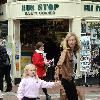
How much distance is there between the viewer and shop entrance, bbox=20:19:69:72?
19.3 metres

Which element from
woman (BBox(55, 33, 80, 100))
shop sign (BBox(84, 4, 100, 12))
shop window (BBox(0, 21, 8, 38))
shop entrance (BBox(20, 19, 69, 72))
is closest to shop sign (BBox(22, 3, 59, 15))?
shop entrance (BBox(20, 19, 69, 72))

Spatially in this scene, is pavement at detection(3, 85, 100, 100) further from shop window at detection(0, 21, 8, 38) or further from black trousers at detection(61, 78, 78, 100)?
black trousers at detection(61, 78, 78, 100)

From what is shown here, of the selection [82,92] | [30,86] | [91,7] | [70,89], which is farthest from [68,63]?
[91,7]

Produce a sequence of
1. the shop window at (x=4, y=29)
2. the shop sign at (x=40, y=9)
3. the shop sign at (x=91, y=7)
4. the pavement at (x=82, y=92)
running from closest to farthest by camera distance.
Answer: the pavement at (x=82, y=92)
the shop sign at (x=40, y=9)
the shop sign at (x=91, y=7)
the shop window at (x=4, y=29)

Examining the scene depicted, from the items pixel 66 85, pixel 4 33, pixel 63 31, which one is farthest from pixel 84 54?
pixel 66 85

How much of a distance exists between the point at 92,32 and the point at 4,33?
3433 mm

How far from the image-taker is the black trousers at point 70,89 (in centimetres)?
946

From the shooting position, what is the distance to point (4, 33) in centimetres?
1927

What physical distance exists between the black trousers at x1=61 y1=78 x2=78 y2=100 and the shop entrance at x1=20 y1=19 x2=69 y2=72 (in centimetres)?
977

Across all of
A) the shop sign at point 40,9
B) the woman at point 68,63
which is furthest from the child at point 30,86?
the shop sign at point 40,9

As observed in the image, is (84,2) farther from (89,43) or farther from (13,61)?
(13,61)

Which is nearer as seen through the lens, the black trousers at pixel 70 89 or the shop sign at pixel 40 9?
the black trousers at pixel 70 89

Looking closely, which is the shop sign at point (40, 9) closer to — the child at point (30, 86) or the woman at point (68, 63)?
the woman at point (68, 63)

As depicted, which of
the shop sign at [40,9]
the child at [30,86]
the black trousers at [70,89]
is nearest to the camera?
the child at [30,86]
